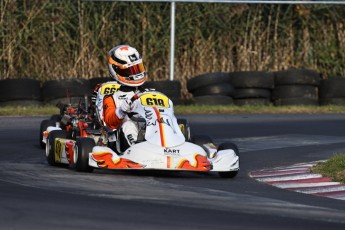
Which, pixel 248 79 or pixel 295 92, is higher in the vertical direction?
pixel 248 79

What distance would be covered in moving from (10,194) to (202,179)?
7.31 ft

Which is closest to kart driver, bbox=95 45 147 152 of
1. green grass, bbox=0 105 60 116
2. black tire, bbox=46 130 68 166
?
black tire, bbox=46 130 68 166

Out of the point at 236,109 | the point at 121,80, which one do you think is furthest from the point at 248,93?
the point at 121,80

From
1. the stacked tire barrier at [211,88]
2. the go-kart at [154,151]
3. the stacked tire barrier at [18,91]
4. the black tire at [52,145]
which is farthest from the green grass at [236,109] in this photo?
the go-kart at [154,151]

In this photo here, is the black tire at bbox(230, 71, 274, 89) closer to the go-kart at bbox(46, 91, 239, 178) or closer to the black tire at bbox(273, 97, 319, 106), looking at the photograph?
the black tire at bbox(273, 97, 319, 106)

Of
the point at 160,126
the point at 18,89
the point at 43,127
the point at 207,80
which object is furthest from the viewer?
the point at 207,80

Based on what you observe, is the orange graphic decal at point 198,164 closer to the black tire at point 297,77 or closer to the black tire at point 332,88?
the black tire at point 297,77

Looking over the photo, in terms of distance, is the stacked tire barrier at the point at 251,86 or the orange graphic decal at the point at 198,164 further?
the stacked tire barrier at the point at 251,86

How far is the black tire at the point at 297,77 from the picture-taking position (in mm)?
19438

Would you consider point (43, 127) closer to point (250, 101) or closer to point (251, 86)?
point (251, 86)

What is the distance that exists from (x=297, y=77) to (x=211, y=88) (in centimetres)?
154

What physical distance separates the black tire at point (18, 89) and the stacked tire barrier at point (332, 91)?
493cm

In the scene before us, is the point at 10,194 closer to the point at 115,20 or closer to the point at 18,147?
the point at 18,147

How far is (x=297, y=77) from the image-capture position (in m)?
19.4
